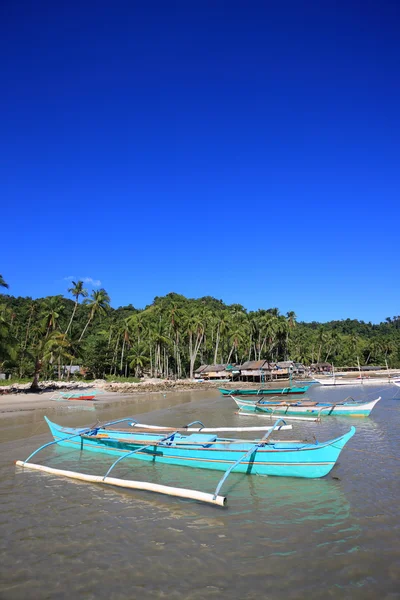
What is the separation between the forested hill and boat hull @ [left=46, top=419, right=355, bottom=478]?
22.1 m

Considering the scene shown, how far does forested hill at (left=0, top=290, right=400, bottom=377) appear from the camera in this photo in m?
45.0

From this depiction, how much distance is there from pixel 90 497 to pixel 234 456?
3.69m

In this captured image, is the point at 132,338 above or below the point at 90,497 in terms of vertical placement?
above

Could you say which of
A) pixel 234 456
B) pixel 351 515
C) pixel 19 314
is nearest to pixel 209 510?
pixel 234 456

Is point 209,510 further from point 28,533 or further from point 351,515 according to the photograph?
point 28,533

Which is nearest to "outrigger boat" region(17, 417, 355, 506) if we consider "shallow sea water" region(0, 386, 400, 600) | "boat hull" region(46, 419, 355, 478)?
"boat hull" region(46, 419, 355, 478)

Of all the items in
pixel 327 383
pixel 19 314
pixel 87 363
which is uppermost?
pixel 19 314

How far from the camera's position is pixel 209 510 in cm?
805

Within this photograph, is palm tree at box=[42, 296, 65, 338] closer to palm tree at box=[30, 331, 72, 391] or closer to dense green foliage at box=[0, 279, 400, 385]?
dense green foliage at box=[0, 279, 400, 385]

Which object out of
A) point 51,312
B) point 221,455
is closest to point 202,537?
point 221,455

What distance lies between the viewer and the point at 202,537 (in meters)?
6.80

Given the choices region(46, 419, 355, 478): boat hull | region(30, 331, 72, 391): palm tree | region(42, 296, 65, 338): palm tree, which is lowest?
region(46, 419, 355, 478): boat hull

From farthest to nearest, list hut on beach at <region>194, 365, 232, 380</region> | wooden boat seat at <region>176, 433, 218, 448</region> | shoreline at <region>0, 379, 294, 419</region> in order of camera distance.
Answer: hut on beach at <region>194, 365, 232, 380</region> → shoreline at <region>0, 379, 294, 419</region> → wooden boat seat at <region>176, 433, 218, 448</region>

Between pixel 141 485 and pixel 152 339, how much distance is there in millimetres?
50901
